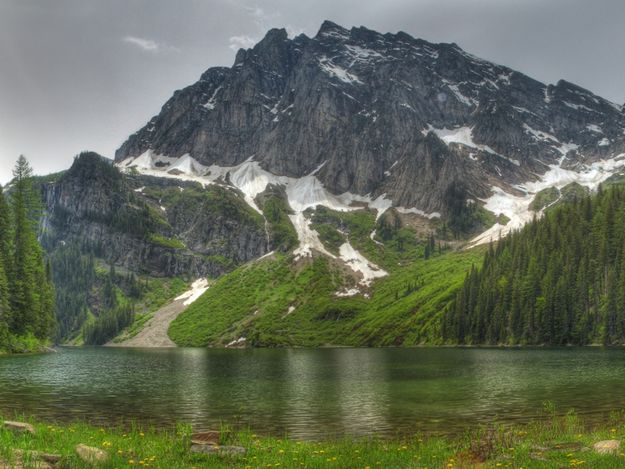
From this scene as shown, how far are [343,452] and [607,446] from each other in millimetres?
10552

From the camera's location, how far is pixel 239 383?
6538cm

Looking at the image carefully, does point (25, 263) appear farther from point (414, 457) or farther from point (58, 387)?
point (414, 457)

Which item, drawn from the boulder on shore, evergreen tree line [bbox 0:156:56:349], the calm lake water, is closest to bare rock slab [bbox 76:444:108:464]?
the boulder on shore

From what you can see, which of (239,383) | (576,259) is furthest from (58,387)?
(576,259)

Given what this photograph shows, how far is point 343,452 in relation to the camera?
23.3 m

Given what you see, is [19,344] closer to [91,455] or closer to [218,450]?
[218,450]

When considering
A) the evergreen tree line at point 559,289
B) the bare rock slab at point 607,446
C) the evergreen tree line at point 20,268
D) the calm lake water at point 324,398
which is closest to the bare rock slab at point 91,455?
the calm lake water at point 324,398

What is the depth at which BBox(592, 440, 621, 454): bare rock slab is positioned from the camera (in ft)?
66.4

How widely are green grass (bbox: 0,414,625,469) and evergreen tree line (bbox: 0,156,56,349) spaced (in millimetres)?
92615

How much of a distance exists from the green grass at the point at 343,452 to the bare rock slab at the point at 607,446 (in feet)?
1.34

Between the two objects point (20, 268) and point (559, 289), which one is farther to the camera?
point (559, 289)

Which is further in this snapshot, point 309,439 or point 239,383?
point 239,383

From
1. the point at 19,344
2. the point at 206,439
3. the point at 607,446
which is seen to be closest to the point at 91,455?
the point at 206,439

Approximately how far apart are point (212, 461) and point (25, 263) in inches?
4415
